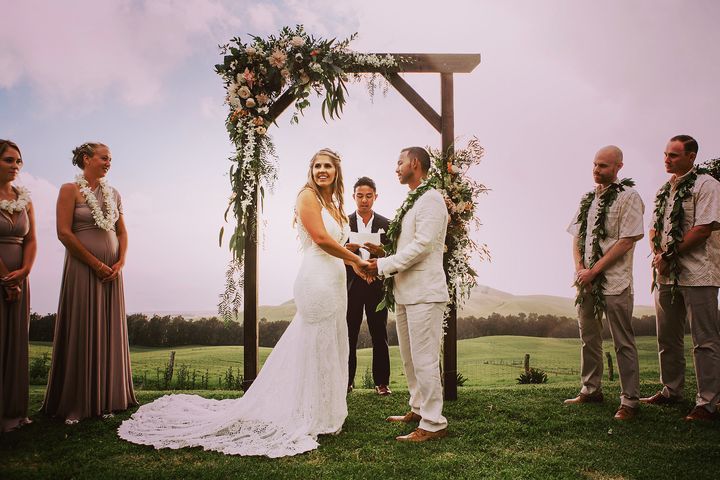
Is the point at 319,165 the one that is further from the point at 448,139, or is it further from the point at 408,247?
the point at 448,139

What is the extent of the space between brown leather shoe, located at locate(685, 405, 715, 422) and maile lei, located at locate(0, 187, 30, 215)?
6.66 meters

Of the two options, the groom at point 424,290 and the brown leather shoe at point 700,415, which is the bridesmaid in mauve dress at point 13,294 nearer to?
the groom at point 424,290

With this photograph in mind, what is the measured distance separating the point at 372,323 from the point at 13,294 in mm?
3749

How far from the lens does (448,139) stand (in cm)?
564

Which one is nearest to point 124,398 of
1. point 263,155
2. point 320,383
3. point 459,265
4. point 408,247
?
point 320,383

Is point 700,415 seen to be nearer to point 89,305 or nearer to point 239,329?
point 89,305

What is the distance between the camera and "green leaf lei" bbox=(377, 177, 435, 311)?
13.9 ft

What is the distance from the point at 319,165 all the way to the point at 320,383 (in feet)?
6.33

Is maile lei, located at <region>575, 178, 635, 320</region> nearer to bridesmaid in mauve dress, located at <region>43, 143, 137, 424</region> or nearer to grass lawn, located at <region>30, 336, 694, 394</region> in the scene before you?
grass lawn, located at <region>30, 336, 694, 394</region>

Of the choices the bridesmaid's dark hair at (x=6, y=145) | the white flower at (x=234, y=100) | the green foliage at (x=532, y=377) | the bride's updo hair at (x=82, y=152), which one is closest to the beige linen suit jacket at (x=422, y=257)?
the white flower at (x=234, y=100)

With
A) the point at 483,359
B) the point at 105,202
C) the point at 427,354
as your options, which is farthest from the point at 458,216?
the point at 483,359

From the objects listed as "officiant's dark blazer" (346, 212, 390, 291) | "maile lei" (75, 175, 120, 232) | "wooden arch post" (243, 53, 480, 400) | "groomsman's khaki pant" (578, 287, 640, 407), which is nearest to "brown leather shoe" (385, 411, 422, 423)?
"wooden arch post" (243, 53, 480, 400)

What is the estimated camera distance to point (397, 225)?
14.4ft

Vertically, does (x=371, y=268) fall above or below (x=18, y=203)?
below
